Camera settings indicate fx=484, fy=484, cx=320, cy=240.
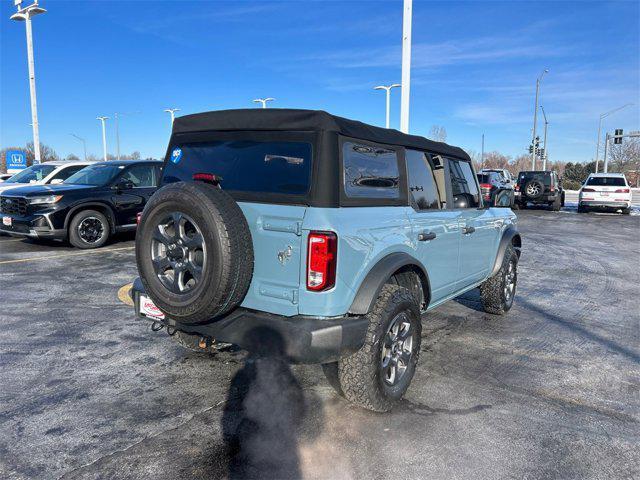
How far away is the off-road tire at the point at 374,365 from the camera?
310 centimetres

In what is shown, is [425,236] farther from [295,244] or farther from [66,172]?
[66,172]

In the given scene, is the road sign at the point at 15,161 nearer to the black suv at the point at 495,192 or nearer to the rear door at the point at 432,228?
the black suv at the point at 495,192

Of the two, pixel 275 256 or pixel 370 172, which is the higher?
pixel 370 172

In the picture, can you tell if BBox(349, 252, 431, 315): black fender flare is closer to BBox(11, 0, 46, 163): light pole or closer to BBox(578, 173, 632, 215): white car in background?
BBox(578, 173, 632, 215): white car in background

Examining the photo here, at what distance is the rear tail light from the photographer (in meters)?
2.78

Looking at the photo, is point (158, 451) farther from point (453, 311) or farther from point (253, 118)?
point (453, 311)

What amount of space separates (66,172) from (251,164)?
9.47 metres

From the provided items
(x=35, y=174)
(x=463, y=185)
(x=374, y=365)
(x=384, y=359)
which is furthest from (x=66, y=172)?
(x=374, y=365)

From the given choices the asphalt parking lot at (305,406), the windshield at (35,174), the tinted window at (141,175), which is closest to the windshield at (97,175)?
the tinted window at (141,175)

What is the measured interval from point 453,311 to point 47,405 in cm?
432

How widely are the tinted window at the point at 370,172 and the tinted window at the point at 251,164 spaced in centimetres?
29

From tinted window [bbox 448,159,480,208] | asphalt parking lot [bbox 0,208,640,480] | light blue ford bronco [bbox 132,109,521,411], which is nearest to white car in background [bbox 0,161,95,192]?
asphalt parking lot [bbox 0,208,640,480]

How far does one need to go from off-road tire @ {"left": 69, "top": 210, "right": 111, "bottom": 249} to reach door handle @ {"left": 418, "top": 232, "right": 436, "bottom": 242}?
7703 mm

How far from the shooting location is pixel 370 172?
11.0 feet
